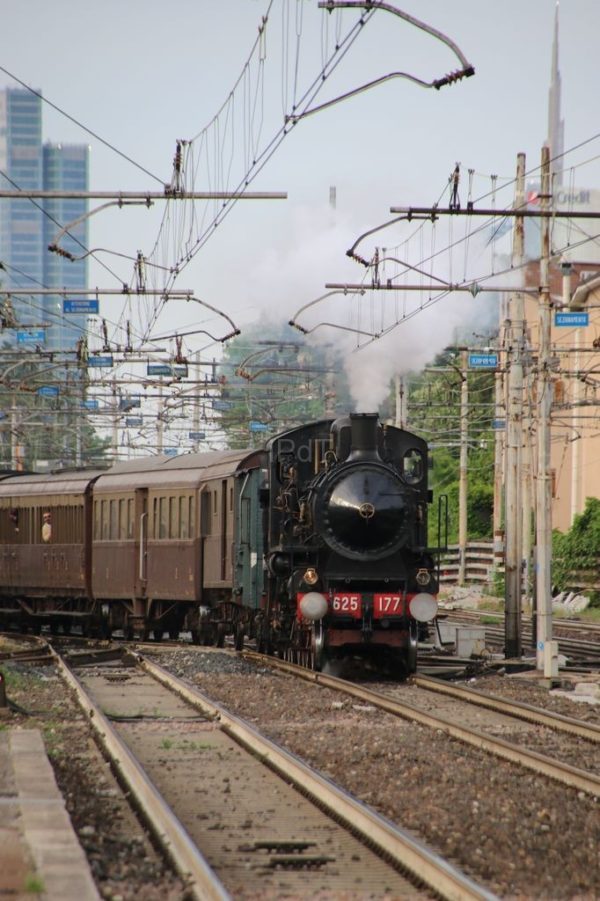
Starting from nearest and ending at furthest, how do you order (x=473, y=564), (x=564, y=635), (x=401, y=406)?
(x=564, y=635) → (x=401, y=406) → (x=473, y=564)

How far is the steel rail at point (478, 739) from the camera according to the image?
401 inches

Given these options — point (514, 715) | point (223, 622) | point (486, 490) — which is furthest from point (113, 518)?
point (486, 490)

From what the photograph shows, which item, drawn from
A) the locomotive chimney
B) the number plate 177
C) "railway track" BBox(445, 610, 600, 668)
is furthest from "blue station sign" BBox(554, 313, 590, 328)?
"railway track" BBox(445, 610, 600, 668)

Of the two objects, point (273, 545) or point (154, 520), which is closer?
point (273, 545)

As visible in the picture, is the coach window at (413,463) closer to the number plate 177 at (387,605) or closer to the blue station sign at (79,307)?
the number plate 177 at (387,605)

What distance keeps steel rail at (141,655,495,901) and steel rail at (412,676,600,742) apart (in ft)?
9.76

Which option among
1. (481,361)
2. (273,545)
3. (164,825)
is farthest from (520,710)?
(481,361)

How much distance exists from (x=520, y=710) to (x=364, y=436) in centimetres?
500

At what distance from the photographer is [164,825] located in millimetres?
8320

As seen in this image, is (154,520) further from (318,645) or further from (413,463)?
(318,645)

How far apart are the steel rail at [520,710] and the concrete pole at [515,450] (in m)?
5.16

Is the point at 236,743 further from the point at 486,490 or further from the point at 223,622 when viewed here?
the point at 486,490

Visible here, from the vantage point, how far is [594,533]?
143 ft

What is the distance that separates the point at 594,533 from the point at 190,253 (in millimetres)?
25873
